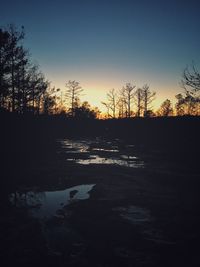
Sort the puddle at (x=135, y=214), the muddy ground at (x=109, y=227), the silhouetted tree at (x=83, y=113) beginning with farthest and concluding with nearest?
the silhouetted tree at (x=83, y=113), the puddle at (x=135, y=214), the muddy ground at (x=109, y=227)

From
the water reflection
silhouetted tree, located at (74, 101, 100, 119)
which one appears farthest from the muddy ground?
silhouetted tree, located at (74, 101, 100, 119)

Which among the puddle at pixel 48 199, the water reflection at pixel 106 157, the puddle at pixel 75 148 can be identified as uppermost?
the puddle at pixel 75 148

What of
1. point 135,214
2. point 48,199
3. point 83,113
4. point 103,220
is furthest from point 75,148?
point 83,113

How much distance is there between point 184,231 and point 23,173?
891cm

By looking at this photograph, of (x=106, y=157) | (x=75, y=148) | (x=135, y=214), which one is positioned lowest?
(x=135, y=214)

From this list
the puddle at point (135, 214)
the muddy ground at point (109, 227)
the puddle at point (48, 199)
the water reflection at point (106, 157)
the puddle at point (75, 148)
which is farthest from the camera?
the puddle at point (75, 148)

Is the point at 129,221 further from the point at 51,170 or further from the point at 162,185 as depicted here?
the point at 51,170

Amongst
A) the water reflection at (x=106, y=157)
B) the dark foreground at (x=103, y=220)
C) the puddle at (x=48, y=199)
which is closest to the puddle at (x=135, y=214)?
the dark foreground at (x=103, y=220)

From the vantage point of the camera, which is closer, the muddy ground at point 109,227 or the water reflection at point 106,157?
the muddy ground at point 109,227

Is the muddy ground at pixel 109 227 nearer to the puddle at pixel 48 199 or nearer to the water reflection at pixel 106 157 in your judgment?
the puddle at pixel 48 199

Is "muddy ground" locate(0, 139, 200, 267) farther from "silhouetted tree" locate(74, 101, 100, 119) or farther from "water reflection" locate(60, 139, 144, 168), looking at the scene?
"silhouetted tree" locate(74, 101, 100, 119)

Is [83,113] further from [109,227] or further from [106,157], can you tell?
[109,227]

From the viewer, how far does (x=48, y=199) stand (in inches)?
339

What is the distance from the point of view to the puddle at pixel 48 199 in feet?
24.1
